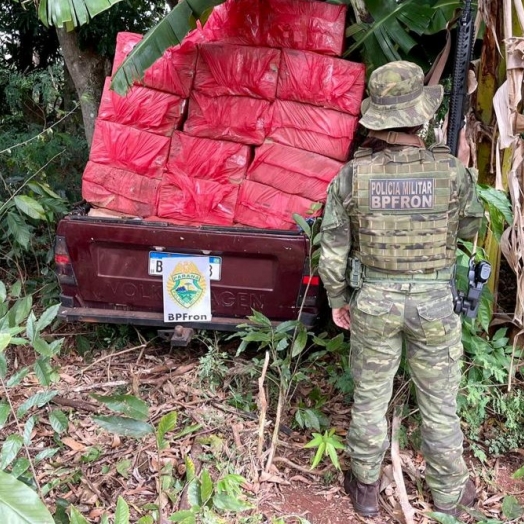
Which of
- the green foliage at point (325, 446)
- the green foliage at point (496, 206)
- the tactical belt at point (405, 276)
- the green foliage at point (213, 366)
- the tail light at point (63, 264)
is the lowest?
the green foliage at point (213, 366)

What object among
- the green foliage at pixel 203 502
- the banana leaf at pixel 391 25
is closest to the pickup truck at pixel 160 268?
the banana leaf at pixel 391 25

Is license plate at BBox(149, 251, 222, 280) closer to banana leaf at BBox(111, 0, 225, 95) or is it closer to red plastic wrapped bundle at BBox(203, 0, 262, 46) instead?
banana leaf at BBox(111, 0, 225, 95)

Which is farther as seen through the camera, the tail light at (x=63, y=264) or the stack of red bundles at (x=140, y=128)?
the stack of red bundles at (x=140, y=128)

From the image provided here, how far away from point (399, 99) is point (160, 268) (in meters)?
1.77

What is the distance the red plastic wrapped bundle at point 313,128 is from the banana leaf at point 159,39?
0.72 m

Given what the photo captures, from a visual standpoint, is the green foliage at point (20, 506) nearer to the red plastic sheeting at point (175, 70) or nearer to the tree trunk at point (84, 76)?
the red plastic sheeting at point (175, 70)

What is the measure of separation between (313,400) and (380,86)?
185cm

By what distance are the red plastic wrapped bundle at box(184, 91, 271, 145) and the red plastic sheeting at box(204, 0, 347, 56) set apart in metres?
0.37

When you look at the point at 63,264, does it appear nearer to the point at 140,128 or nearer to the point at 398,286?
the point at 140,128

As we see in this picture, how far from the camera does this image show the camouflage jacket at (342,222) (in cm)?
260

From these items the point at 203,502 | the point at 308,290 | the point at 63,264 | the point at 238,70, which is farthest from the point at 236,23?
the point at 203,502

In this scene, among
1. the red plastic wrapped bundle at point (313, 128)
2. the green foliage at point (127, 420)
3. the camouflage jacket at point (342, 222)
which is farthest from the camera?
the red plastic wrapped bundle at point (313, 128)

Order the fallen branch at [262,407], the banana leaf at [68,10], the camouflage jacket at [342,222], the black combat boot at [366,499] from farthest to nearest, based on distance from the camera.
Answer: the banana leaf at [68,10], the black combat boot at [366,499], the fallen branch at [262,407], the camouflage jacket at [342,222]

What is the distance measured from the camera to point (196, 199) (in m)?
3.79
